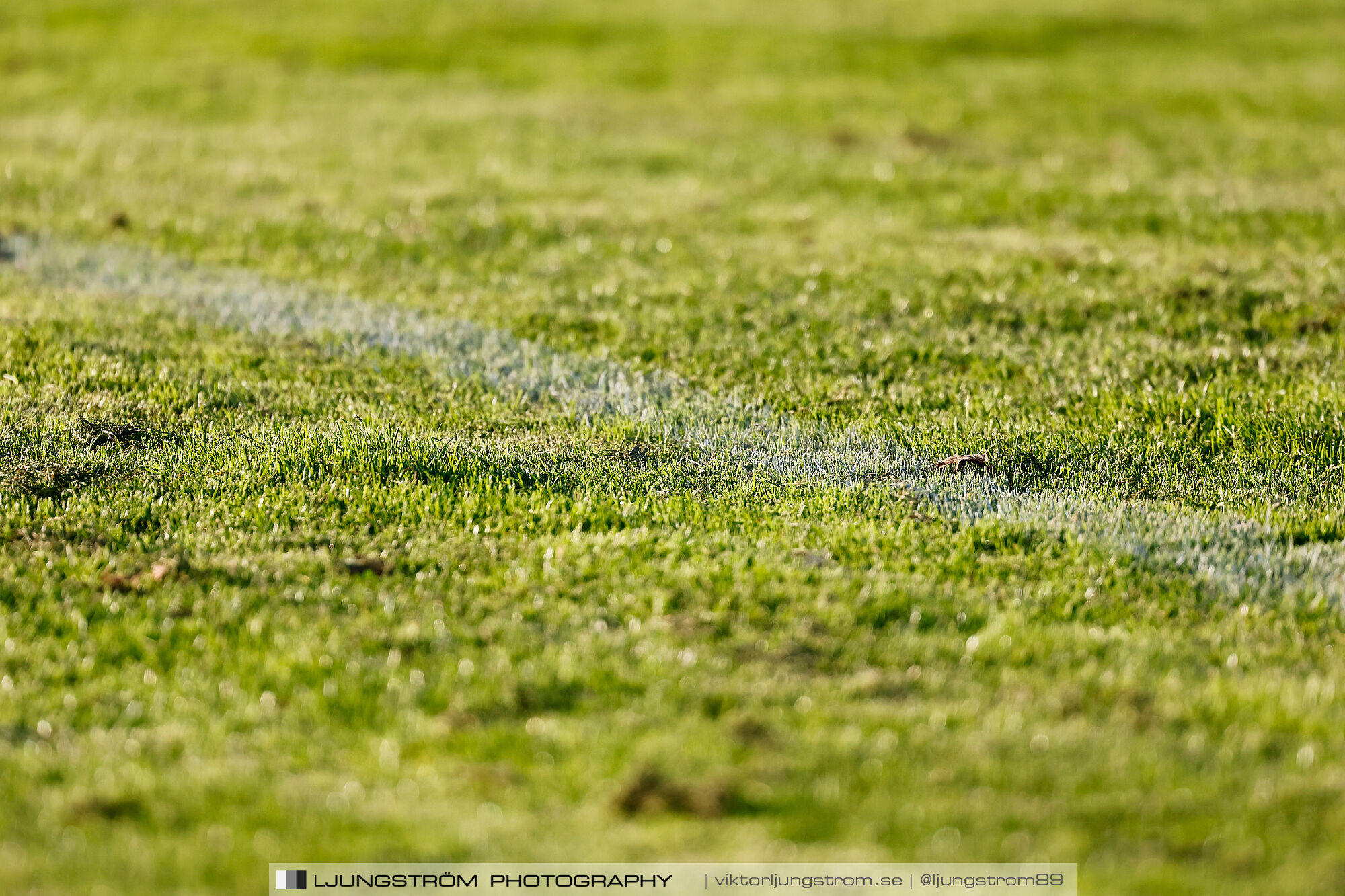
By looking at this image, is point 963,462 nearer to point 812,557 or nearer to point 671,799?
point 812,557

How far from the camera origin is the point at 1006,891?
4258 millimetres

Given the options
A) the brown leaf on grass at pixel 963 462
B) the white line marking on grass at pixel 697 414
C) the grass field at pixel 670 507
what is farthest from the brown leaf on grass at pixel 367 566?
the brown leaf on grass at pixel 963 462

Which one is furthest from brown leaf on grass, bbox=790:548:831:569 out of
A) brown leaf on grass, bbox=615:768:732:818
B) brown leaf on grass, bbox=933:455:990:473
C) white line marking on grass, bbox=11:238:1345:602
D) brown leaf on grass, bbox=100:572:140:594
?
brown leaf on grass, bbox=100:572:140:594

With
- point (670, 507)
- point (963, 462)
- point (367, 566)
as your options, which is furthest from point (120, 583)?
point (963, 462)

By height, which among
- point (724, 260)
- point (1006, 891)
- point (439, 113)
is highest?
point (439, 113)

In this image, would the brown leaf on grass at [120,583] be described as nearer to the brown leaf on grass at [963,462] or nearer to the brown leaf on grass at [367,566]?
the brown leaf on grass at [367,566]

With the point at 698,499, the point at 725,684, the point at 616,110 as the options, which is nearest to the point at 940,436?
the point at 698,499

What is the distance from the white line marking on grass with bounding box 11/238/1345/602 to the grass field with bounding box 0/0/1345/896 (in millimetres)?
48

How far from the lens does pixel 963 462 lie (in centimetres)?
831

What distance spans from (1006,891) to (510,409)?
5.90m

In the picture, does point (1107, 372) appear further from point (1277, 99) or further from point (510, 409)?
point (1277, 99)

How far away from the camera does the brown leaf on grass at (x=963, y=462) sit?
823 centimetres

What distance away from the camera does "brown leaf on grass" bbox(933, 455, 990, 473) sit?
27.0 ft

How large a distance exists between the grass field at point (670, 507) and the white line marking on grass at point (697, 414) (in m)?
0.05
